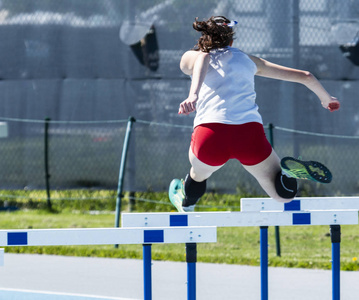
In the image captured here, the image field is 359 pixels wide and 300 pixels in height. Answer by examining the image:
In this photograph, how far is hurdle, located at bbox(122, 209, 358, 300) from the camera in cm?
473

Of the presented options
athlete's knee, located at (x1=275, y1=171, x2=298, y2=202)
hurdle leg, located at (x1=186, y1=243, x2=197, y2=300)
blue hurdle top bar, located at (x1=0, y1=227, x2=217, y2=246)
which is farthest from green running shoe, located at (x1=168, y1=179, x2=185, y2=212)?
blue hurdle top bar, located at (x1=0, y1=227, x2=217, y2=246)

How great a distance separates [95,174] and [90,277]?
298cm

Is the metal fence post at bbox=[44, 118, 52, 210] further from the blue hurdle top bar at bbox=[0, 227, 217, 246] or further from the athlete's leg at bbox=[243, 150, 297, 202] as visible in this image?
the blue hurdle top bar at bbox=[0, 227, 217, 246]

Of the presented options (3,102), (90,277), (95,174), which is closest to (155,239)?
(90,277)

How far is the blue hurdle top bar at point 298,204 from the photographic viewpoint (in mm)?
5191

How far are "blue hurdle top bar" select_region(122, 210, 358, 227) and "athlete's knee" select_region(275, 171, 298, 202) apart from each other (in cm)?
11

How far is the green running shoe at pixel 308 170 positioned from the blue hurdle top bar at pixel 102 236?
651 millimetres

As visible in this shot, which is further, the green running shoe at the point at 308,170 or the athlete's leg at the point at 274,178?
the athlete's leg at the point at 274,178

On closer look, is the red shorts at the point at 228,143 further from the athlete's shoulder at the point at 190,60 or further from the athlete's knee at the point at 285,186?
the athlete's shoulder at the point at 190,60

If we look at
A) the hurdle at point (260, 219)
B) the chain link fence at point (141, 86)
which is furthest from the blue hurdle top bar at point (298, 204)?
the chain link fence at point (141, 86)

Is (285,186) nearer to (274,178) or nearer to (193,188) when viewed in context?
(274,178)

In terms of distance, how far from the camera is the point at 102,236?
4164mm

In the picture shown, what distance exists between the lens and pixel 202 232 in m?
4.28

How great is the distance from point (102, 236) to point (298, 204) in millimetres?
1552
